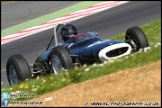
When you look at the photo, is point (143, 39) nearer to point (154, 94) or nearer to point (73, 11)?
point (154, 94)

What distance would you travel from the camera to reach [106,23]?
746 inches

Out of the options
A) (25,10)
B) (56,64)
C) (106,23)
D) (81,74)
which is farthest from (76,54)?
(25,10)

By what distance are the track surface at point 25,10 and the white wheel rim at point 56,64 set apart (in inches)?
465

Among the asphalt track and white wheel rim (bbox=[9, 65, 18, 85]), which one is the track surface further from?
white wheel rim (bbox=[9, 65, 18, 85])

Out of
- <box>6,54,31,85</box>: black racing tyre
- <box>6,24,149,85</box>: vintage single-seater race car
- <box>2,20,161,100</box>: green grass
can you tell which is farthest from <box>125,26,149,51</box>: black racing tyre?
<box>6,54,31,85</box>: black racing tyre

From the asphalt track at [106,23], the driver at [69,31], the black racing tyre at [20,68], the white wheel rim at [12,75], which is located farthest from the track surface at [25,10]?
the black racing tyre at [20,68]

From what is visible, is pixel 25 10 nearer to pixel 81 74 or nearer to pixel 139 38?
pixel 139 38

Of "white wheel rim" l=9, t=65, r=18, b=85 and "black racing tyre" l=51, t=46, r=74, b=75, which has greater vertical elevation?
"black racing tyre" l=51, t=46, r=74, b=75

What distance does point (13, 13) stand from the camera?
23938mm

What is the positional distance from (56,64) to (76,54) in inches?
24.1

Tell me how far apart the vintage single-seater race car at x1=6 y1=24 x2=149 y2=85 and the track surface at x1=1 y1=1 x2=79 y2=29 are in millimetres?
11129

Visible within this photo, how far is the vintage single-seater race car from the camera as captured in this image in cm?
973

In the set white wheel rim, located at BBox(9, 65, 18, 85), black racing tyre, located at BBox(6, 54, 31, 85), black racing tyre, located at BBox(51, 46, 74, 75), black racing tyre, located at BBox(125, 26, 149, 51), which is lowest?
white wheel rim, located at BBox(9, 65, 18, 85)

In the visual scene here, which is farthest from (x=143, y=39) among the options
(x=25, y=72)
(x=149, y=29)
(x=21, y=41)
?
(x=21, y=41)
